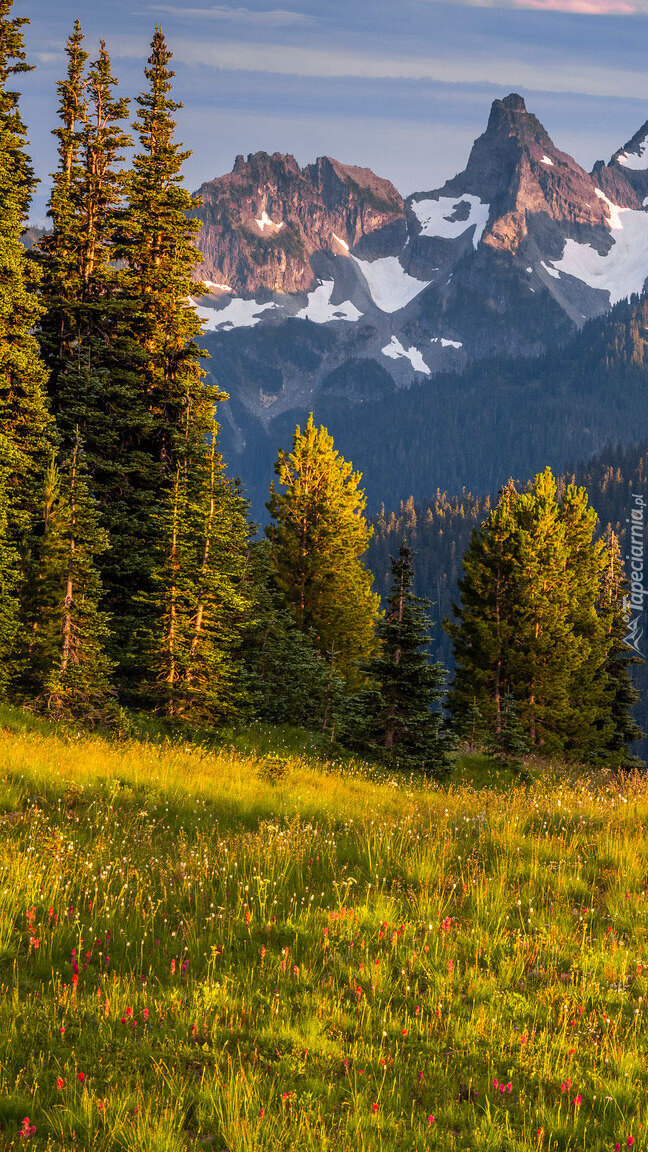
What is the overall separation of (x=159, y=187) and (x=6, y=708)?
1813 centimetres

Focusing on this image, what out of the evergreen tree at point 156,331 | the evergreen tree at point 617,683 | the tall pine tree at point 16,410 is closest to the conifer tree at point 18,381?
the tall pine tree at point 16,410

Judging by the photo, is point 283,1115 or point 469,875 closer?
point 283,1115

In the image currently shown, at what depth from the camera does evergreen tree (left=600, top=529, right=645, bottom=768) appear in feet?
128

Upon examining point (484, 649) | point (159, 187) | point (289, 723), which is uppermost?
point (159, 187)

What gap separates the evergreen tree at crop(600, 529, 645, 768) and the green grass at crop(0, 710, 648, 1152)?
33.1m

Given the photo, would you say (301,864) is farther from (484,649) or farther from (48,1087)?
(484,649)

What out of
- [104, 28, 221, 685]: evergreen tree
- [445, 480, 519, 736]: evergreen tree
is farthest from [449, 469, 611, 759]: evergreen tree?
[104, 28, 221, 685]: evergreen tree

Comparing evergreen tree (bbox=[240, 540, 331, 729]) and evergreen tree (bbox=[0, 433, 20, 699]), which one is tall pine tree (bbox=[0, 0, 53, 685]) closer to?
evergreen tree (bbox=[0, 433, 20, 699])

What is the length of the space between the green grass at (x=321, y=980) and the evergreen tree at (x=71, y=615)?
23.1ft

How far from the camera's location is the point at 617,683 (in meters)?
39.4

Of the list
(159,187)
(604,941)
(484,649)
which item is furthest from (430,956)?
(484,649)

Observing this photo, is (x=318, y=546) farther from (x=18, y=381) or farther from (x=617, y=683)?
(x=617, y=683)

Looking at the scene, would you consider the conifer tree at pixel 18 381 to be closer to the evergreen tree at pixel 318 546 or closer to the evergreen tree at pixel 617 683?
the evergreen tree at pixel 318 546

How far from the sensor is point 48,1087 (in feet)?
12.4
